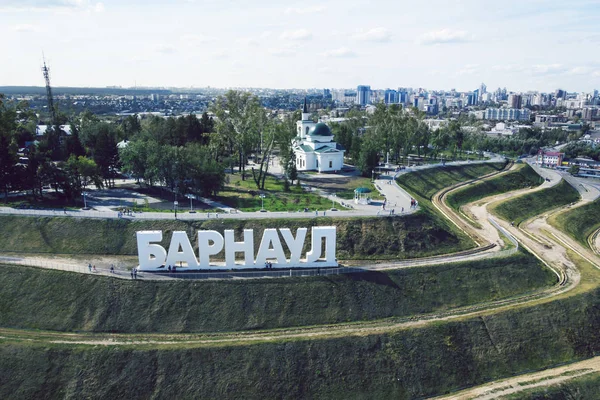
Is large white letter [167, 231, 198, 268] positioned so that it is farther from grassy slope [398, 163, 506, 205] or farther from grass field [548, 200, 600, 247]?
grass field [548, 200, 600, 247]

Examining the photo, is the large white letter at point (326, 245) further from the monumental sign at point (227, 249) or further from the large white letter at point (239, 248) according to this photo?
the large white letter at point (239, 248)

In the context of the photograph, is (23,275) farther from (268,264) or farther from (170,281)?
(268,264)

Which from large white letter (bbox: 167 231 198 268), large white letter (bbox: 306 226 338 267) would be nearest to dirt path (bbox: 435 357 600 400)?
large white letter (bbox: 306 226 338 267)

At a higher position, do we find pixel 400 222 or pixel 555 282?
pixel 400 222

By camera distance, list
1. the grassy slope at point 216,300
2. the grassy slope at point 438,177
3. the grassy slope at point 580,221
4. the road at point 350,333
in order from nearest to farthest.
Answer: the road at point 350,333, the grassy slope at point 216,300, the grassy slope at point 580,221, the grassy slope at point 438,177

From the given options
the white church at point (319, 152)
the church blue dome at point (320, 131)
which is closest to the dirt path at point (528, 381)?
the white church at point (319, 152)

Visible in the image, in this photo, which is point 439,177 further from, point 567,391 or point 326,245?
point 567,391

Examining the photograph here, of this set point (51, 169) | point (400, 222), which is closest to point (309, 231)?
point (400, 222)
